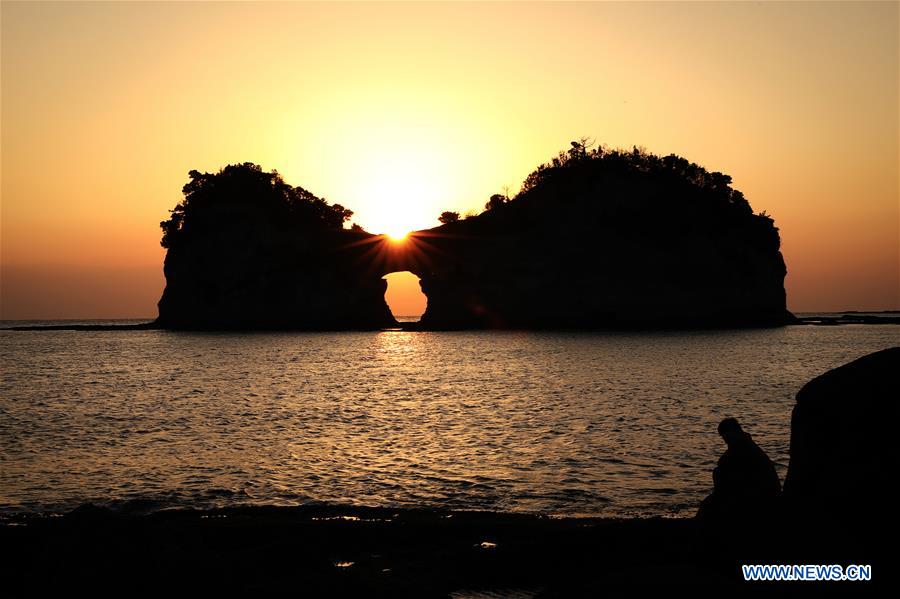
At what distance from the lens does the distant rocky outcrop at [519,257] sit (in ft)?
394

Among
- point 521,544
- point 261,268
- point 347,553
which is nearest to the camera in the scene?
point 521,544

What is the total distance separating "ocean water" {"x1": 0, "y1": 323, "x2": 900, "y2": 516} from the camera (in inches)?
719

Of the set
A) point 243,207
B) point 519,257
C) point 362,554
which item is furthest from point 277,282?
point 362,554

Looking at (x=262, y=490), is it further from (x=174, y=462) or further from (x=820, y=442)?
(x=820, y=442)

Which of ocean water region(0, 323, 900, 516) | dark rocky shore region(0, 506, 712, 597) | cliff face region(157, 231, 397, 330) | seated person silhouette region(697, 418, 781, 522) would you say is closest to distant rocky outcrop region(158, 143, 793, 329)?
cliff face region(157, 231, 397, 330)

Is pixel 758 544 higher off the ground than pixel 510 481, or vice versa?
pixel 758 544

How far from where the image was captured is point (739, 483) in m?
10.7

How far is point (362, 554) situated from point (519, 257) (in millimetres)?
109065

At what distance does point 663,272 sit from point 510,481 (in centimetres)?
10583

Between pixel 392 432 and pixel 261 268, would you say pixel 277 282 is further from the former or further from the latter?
pixel 392 432


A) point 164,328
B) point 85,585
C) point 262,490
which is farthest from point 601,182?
point 85,585

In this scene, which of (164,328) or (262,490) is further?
(164,328)

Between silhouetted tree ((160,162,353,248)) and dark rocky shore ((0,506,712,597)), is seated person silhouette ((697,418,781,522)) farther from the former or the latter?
silhouetted tree ((160,162,353,248))

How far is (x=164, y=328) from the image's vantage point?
14675 cm
